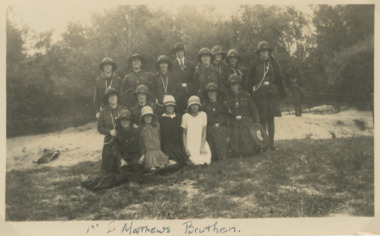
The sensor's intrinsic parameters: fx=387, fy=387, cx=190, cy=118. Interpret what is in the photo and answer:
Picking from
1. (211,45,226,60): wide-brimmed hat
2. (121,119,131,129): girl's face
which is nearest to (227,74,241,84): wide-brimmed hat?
(211,45,226,60): wide-brimmed hat

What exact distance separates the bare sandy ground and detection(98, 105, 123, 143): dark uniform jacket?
119mm

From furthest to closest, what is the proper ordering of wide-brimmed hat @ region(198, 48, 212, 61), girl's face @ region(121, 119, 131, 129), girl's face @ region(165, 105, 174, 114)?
Answer: wide-brimmed hat @ region(198, 48, 212, 61) < girl's face @ region(165, 105, 174, 114) < girl's face @ region(121, 119, 131, 129)

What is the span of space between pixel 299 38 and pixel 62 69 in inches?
114

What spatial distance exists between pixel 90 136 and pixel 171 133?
95 centimetres

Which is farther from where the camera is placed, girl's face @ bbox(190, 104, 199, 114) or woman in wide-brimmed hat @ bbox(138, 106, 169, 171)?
girl's face @ bbox(190, 104, 199, 114)

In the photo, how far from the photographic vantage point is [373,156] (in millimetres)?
4613

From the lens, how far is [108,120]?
4.42 metres

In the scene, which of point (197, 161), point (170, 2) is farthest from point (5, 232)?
point (170, 2)

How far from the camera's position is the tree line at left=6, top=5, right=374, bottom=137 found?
14.9ft

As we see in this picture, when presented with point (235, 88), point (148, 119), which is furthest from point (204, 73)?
point (148, 119)

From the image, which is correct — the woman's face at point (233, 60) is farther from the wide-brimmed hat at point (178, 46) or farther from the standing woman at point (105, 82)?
the standing woman at point (105, 82)

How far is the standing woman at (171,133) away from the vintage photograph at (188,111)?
0.04 ft
